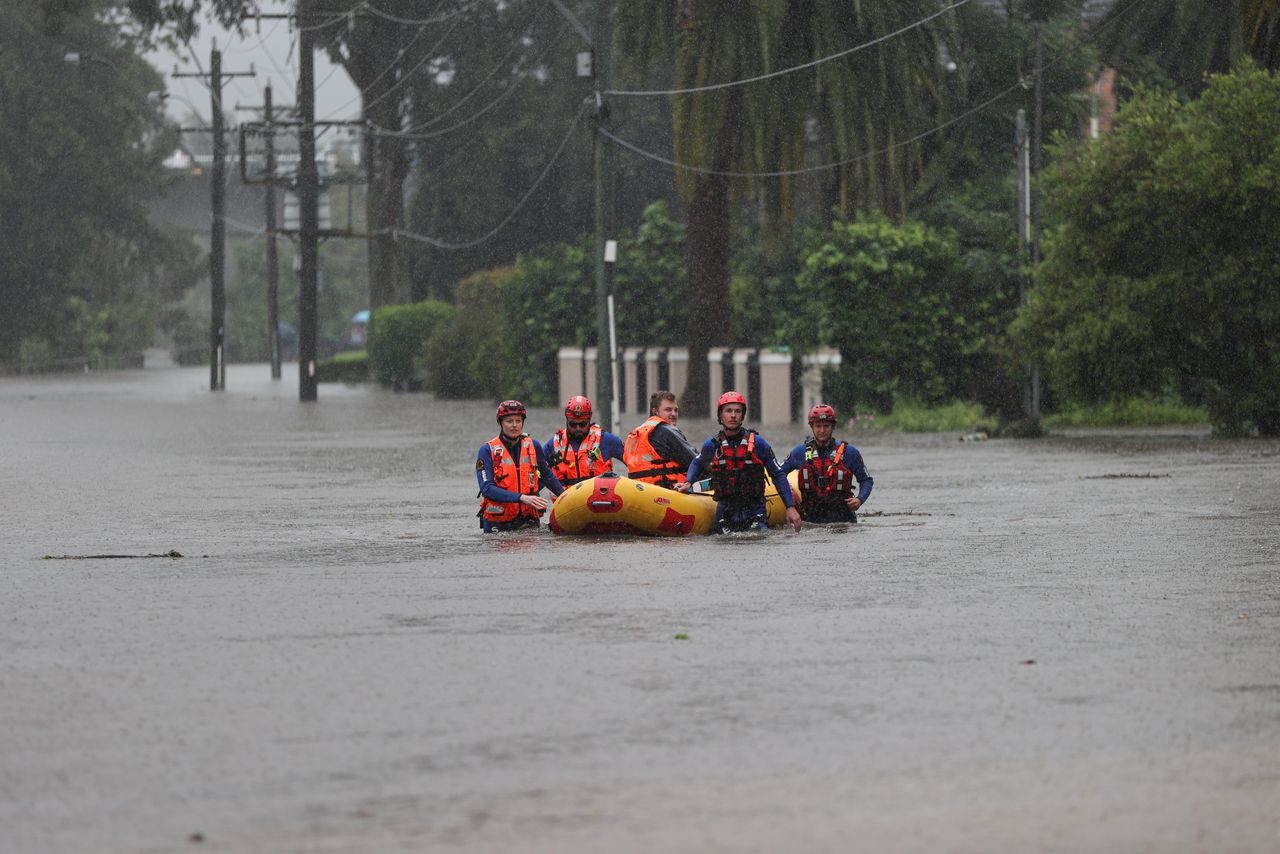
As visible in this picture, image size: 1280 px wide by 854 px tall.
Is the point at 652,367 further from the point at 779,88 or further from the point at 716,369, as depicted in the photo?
the point at 779,88

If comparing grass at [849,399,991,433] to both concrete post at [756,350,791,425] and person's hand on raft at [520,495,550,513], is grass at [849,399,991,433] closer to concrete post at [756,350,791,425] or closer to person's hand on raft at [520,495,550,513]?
concrete post at [756,350,791,425]

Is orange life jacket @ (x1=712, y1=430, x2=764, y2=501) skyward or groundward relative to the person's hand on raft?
skyward

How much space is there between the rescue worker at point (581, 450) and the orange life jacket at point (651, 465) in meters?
0.15

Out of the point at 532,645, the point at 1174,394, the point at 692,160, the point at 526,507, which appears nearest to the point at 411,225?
the point at 692,160

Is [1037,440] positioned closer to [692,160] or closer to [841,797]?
[692,160]

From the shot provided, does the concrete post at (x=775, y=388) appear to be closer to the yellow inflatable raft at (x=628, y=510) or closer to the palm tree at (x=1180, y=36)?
the palm tree at (x=1180, y=36)

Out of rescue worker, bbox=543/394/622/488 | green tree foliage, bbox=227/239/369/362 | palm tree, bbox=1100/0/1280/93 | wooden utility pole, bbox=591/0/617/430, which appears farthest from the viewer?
green tree foliage, bbox=227/239/369/362

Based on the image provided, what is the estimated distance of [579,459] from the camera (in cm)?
1850

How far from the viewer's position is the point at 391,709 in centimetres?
935

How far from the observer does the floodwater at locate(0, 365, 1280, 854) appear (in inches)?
289

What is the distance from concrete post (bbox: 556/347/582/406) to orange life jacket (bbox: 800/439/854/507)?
3105 centimetres

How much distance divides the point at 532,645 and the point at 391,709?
189 centimetres

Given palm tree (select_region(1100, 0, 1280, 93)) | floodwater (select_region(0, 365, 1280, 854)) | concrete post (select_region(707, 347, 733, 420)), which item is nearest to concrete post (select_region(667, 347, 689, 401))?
concrete post (select_region(707, 347, 733, 420))

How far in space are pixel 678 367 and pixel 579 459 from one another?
92.0 feet
